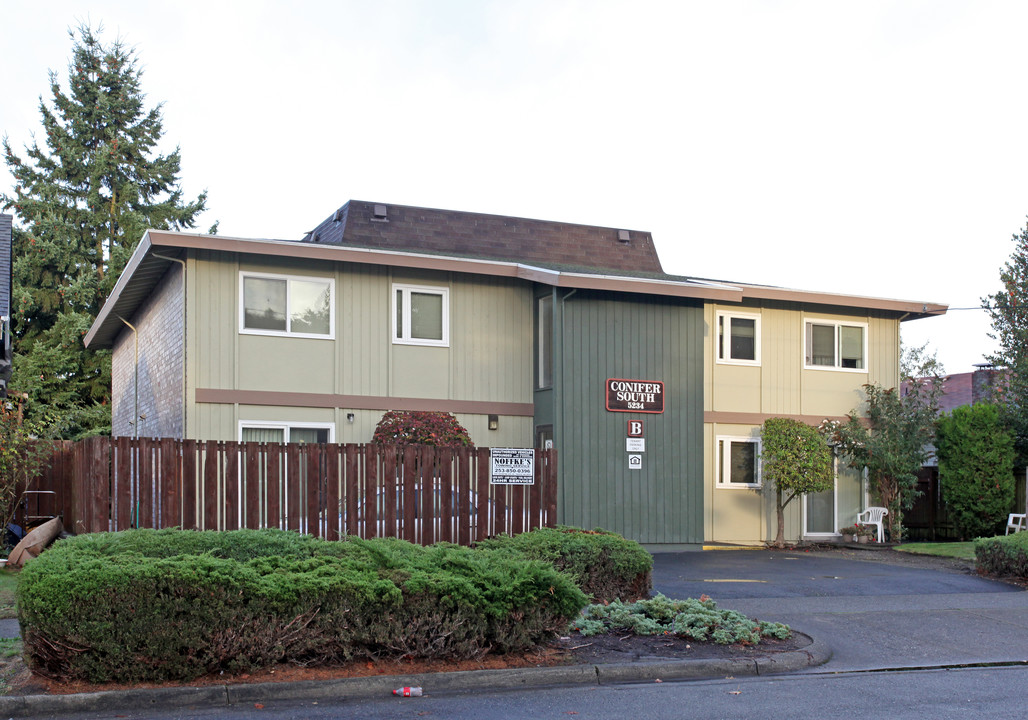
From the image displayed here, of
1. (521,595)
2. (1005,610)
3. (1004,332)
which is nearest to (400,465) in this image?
(521,595)

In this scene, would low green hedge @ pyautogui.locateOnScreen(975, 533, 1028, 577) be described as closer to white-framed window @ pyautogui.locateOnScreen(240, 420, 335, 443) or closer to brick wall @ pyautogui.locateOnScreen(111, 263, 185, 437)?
white-framed window @ pyautogui.locateOnScreen(240, 420, 335, 443)

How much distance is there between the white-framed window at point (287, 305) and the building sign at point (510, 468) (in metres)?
5.81

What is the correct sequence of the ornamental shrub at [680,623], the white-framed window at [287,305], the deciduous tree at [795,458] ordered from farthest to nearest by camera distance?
the deciduous tree at [795,458] → the white-framed window at [287,305] → the ornamental shrub at [680,623]

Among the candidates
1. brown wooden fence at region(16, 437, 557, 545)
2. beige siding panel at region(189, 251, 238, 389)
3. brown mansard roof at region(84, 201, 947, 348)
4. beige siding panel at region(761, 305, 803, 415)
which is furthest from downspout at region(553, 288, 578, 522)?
beige siding panel at region(189, 251, 238, 389)

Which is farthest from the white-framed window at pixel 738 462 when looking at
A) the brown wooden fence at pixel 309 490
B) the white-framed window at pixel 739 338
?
the brown wooden fence at pixel 309 490

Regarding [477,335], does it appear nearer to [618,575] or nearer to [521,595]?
[618,575]

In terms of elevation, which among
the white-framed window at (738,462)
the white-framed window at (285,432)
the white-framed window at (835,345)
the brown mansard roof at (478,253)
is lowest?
the white-framed window at (738,462)

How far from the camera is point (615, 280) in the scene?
694 inches

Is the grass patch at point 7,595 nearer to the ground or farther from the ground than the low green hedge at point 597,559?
nearer to the ground

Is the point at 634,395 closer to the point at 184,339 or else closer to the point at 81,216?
the point at 184,339

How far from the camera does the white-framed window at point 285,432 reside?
16.7 metres

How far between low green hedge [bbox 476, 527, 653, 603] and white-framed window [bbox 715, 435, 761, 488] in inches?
370

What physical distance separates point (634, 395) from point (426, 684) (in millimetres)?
11214

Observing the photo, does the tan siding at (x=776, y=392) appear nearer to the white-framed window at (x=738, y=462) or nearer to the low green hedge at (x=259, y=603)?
the white-framed window at (x=738, y=462)
